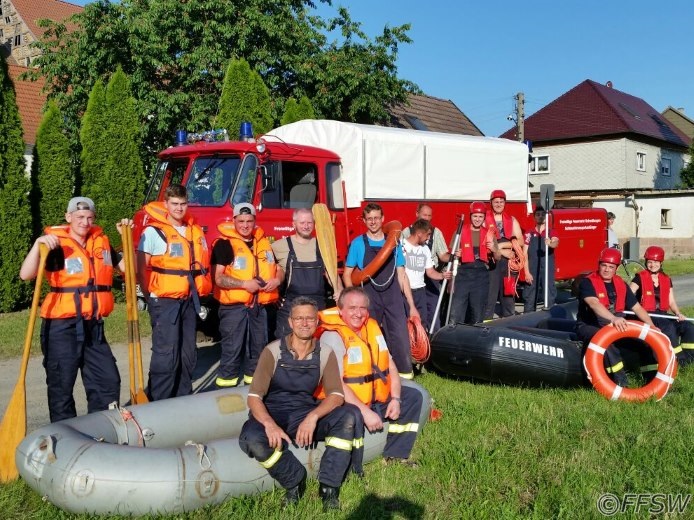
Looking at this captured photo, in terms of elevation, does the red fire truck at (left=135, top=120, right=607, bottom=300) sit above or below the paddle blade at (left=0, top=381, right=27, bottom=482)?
above

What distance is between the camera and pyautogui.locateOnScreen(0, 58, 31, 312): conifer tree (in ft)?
39.6

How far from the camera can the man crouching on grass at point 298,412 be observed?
4.21 m

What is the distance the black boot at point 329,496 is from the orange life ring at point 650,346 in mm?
3122

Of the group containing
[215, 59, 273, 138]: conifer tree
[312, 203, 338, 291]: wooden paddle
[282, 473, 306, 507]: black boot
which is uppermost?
[215, 59, 273, 138]: conifer tree

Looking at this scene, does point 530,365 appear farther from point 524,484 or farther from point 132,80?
point 132,80

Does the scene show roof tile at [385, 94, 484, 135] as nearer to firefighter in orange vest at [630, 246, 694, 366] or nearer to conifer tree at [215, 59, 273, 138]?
conifer tree at [215, 59, 273, 138]

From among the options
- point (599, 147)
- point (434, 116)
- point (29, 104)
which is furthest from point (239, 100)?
point (599, 147)

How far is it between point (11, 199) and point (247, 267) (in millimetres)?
8072

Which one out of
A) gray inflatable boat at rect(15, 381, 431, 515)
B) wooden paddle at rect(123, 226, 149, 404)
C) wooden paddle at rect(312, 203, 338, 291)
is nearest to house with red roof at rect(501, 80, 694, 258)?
wooden paddle at rect(312, 203, 338, 291)

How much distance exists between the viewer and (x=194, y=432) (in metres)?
4.92

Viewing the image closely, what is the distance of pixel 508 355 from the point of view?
6.78 m

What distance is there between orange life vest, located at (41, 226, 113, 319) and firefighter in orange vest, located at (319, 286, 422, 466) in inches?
63.3

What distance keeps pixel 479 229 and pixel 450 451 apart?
381 cm

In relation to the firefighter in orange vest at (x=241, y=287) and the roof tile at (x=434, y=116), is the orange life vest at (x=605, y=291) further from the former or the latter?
the roof tile at (x=434, y=116)
